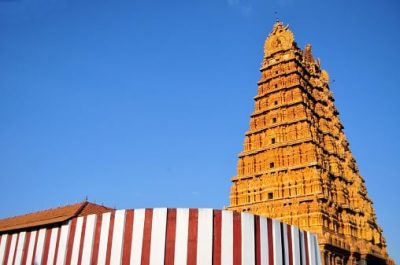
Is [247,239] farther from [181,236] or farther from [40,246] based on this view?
[40,246]

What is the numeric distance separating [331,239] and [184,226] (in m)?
20.0

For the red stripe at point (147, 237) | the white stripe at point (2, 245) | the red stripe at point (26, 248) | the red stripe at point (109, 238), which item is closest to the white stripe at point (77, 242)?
the red stripe at point (109, 238)

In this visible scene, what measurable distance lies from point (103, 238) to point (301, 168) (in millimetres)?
24502

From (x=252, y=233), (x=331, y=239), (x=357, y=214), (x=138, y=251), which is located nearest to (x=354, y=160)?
(x=357, y=214)

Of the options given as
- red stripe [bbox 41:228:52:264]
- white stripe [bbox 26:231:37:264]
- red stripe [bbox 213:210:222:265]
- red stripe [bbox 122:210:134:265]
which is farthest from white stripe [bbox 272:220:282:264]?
white stripe [bbox 26:231:37:264]

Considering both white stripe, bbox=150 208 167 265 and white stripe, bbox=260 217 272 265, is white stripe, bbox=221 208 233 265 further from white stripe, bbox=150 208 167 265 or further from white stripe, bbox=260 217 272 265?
white stripe, bbox=150 208 167 265

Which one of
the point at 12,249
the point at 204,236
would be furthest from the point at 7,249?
the point at 204,236

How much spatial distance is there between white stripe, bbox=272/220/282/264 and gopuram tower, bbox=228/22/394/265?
13747 mm

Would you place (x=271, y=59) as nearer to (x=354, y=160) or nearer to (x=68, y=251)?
(x=354, y=160)

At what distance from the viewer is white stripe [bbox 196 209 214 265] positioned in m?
23.6

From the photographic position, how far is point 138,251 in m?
24.4

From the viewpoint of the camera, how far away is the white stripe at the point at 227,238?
2364 centimetres

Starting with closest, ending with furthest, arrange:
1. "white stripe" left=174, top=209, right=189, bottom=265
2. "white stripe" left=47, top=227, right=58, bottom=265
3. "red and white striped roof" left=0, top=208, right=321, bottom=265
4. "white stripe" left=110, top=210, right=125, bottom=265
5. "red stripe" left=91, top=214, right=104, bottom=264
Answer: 1. "white stripe" left=174, top=209, right=189, bottom=265
2. "red and white striped roof" left=0, top=208, right=321, bottom=265
3. "white stripe" left=110, top=210, right=125, bottom=265
4. "red stripe" left=91, top=214, right=104, bottom=264
5. "white stripe" left=47, top=227, right=58, bottom=265

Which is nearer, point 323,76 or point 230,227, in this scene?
point 230,227
